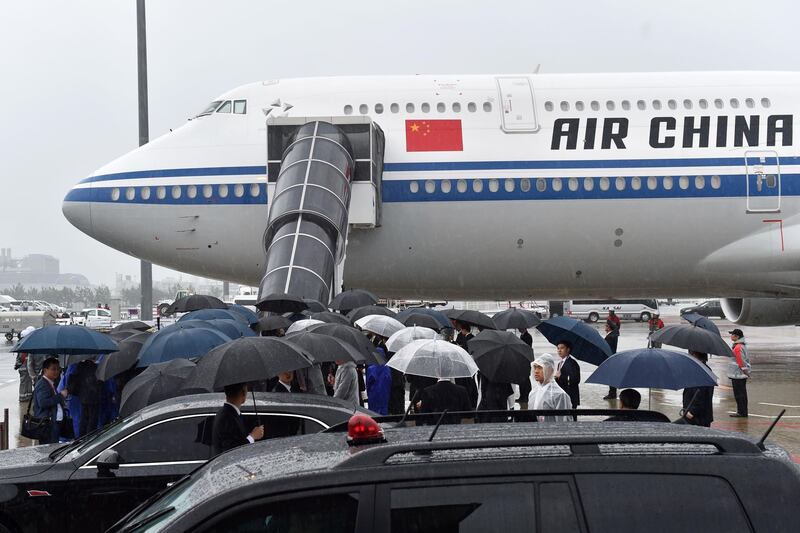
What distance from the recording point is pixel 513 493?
3488mm

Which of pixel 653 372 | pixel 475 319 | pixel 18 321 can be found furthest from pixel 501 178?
pixel 18 321

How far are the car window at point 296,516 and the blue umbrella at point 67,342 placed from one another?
8.55m

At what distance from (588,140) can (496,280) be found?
3.73 m

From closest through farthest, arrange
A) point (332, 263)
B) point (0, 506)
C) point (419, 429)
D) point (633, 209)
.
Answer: point (419, 429) → point (0, 506) → point (332, 263) → point (633, 209)

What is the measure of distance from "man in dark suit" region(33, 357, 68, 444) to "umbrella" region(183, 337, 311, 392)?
296 cm

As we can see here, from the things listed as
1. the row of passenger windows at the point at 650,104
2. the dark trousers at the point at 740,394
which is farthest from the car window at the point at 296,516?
the row of passenger windows at the point at 650,104

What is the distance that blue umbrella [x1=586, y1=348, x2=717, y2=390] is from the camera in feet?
28.0

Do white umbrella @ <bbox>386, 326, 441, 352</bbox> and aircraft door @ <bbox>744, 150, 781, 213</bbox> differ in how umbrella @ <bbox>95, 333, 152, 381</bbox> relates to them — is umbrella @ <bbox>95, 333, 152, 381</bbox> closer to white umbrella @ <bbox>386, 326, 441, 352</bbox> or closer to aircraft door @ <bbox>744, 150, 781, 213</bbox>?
white umbrella @ <bbox>386, 326, 441, 352</bbox>

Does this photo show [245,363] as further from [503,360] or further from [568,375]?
[568,375]

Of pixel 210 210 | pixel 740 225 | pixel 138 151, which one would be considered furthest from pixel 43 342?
pixel 740 225

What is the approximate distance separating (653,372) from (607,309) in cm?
4859

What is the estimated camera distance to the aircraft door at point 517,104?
20.7 metres

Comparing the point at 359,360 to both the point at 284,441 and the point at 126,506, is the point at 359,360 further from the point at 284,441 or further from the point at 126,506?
the point at 284,441

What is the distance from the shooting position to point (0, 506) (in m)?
6.65
